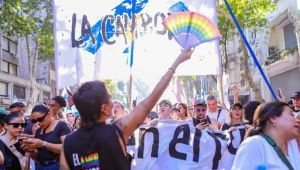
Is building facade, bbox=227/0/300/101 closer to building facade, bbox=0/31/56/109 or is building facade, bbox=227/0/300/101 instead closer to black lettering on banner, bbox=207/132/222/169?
building facade, bbox=0/31/56/109

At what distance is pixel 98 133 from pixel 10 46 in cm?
3079

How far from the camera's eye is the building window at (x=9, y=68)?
30.9m

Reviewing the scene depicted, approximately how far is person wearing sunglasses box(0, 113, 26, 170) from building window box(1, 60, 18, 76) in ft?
88.4

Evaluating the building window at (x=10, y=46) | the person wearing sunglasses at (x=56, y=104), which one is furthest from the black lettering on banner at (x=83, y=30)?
the building window at (x=10, y=46)

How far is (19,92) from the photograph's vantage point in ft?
111

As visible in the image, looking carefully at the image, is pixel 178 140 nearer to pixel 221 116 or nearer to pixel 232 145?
pixel 232 145

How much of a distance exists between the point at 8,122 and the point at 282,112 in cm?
292

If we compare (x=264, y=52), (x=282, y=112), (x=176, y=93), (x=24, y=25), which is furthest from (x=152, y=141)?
(x=264, y=52)

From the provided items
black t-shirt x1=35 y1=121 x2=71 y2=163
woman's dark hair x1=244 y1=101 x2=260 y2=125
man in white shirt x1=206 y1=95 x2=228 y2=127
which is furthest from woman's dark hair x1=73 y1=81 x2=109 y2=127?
man in white shirt x1=206 y1=95 x2=228 y2=127

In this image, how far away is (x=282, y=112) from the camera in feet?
10.4

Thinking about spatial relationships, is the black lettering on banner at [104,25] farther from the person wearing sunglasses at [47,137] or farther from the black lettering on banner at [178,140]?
the person wearing sunglasses at [47,137]

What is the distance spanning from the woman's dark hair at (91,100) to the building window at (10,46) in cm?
2926

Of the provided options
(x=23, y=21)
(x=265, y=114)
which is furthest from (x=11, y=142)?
(x=23, y=21)

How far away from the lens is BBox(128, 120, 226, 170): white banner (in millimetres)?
Result: 5566
